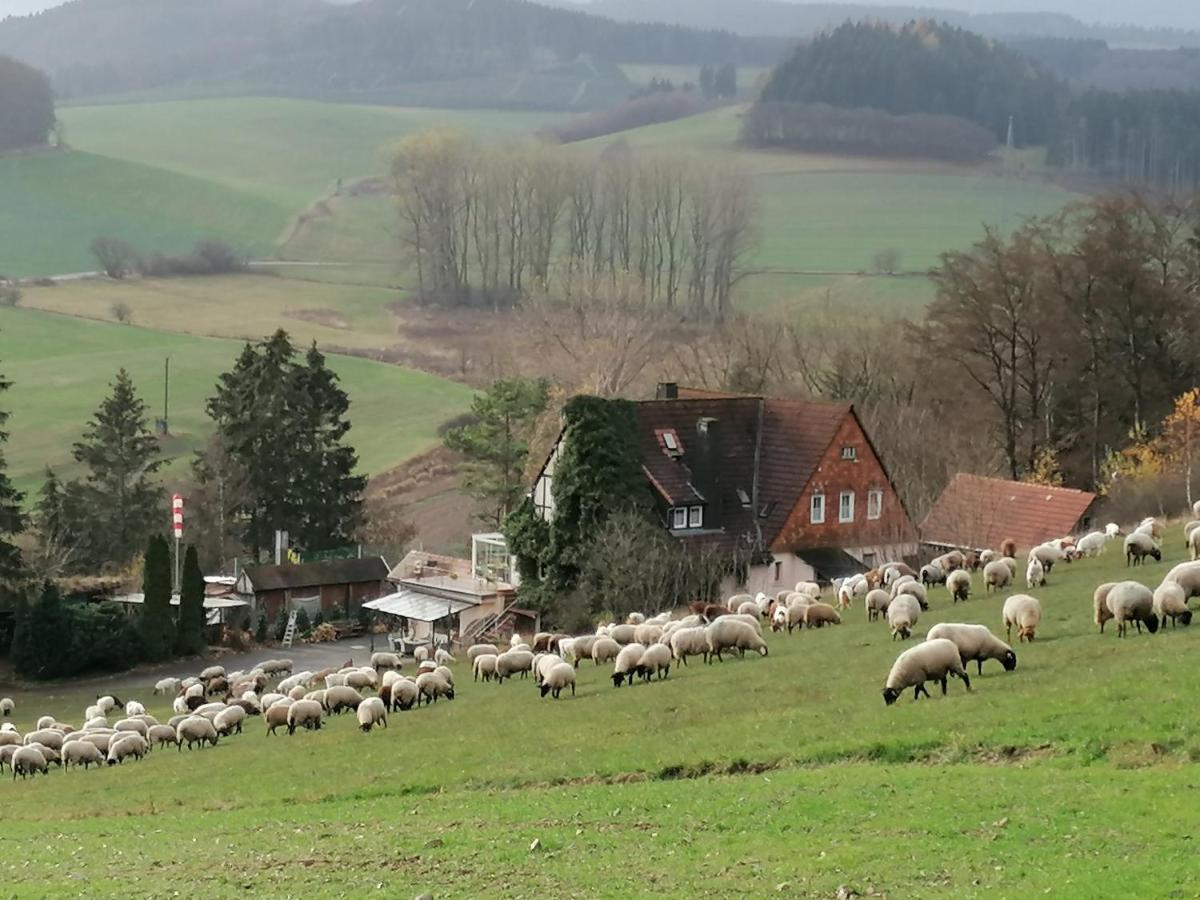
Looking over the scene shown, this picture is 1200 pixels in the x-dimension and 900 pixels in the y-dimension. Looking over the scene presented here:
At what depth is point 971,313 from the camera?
72688 mm

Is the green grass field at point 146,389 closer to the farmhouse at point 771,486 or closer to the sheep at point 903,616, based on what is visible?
the farmhouse at point 771,486

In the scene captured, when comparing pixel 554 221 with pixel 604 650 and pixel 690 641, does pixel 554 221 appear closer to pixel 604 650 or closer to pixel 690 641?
pixel 604 650

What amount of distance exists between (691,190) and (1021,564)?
410ft

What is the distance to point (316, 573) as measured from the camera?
74.0 metres

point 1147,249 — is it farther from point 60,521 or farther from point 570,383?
point 60,521

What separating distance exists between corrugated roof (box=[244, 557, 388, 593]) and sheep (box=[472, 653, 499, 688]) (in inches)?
1346

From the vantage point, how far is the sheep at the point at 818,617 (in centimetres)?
3869

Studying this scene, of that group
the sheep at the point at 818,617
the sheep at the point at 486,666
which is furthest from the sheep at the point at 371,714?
the sheep at the point at 818,617

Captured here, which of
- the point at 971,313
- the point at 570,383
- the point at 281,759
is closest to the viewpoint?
the point at 281,759

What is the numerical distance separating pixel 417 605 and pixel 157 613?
9642 millimetres

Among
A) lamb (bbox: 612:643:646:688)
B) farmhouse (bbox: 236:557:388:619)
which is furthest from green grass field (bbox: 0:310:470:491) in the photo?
lamb (bbox: 612:643:646:688)

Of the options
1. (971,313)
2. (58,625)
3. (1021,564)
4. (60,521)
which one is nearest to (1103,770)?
(1021,564)

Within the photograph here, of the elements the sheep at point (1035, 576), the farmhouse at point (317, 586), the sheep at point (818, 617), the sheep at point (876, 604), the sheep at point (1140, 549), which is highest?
the sheep at point (1140, 549)

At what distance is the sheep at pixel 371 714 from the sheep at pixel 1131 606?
44.3ft
